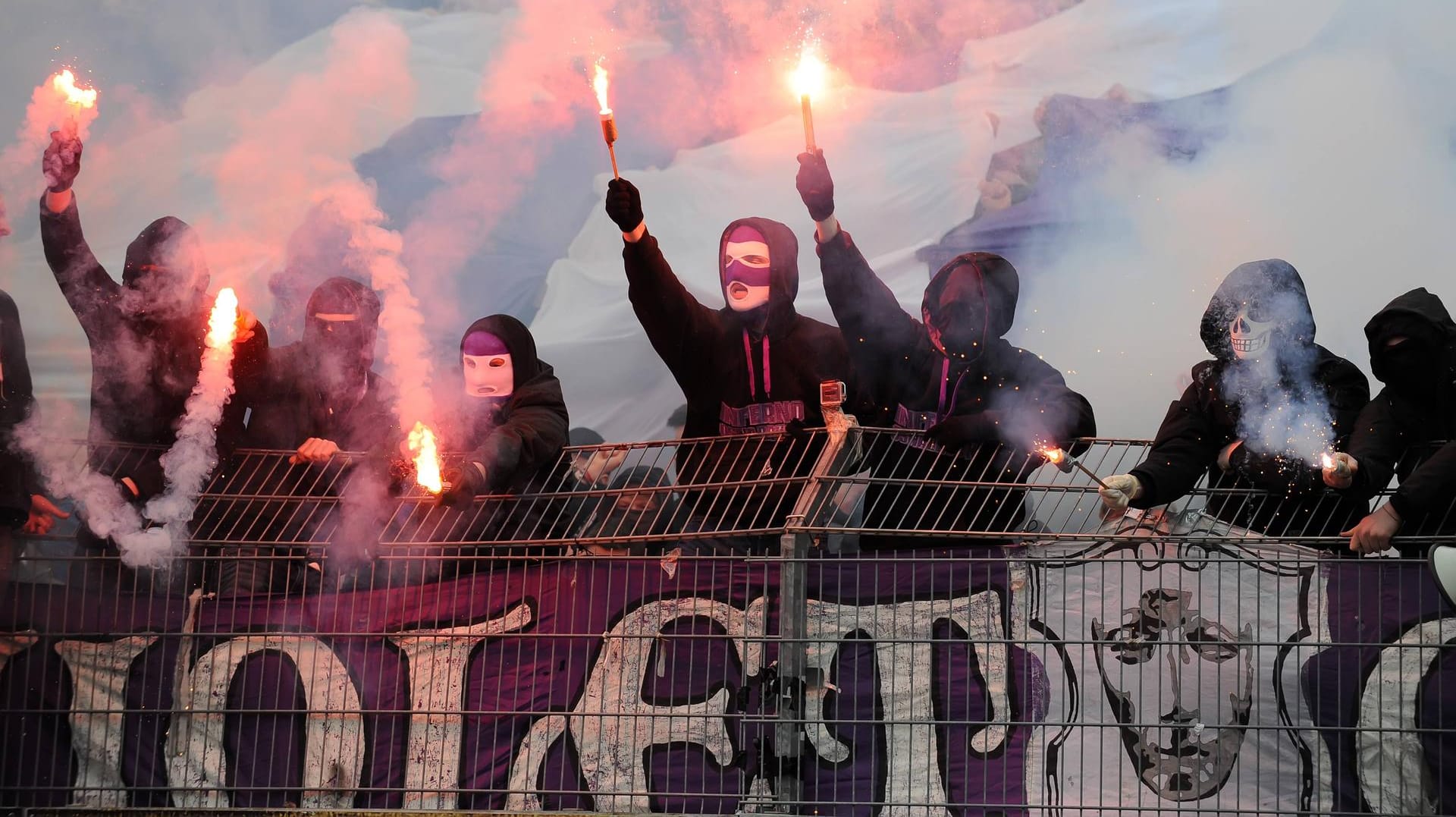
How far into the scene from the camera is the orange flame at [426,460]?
5.52 meters

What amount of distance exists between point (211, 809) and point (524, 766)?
1260 millimetres

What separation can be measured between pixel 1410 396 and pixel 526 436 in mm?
3677

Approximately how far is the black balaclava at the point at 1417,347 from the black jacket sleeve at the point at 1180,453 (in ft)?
2.27

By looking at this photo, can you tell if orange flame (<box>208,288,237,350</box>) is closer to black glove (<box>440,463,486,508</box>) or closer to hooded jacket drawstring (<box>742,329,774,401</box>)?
black glove (<box>440,463,486,508</box>)

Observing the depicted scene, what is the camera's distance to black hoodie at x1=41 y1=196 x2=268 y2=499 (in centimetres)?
679

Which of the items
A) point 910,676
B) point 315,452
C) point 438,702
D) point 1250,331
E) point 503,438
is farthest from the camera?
point 315,452

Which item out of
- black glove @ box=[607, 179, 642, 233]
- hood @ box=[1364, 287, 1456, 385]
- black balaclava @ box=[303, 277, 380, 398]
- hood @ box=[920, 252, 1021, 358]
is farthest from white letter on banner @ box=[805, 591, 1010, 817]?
black balaclava @ box=[303, 277, 380, 398]

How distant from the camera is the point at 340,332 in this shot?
7.06 m

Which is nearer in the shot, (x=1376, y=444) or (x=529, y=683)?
(x=1376, y=444)

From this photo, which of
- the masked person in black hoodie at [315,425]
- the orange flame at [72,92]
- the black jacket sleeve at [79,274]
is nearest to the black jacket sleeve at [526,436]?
the masked person in black hoodie at [315,425]

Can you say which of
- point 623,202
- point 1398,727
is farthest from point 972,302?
point 1398,727

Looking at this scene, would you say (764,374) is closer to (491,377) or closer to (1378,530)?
(491,377)

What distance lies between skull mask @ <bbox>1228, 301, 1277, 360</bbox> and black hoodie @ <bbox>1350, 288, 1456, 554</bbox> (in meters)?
0.39

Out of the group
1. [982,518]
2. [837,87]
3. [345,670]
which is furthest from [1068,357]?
[345,670]
